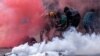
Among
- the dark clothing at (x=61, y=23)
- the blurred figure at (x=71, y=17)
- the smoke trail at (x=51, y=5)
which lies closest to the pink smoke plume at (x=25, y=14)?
the smoke trail at (x=51, y=5)

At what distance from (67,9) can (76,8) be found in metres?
0.19

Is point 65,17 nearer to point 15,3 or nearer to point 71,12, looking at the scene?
point 71,12

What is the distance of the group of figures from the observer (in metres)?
12.2

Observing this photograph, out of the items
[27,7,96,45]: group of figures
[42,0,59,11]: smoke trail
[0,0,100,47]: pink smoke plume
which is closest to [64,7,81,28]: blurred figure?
[27,7,96,45]: group of figures

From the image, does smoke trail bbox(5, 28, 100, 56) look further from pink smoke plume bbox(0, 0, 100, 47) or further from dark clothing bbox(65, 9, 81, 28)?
pink smoke plume bbox(0, 0, 100, 47)

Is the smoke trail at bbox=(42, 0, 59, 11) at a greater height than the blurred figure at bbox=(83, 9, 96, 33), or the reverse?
the smoke trail at bbox=(42, 0, 59, 11)

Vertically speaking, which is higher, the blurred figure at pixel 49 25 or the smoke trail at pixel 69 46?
the blurred figure at pixel 49 25

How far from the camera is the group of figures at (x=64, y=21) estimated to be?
1219 cm

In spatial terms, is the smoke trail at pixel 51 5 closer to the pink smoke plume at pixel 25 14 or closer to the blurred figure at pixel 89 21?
the pink smoke plume at pixel 25 14

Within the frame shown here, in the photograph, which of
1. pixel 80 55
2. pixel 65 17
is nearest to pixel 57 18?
pixel 65 17

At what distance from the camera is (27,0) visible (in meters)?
12.3

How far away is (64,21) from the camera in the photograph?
1220 cm

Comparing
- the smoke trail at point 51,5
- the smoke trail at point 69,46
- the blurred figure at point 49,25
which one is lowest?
the smoke trail at point 69,46

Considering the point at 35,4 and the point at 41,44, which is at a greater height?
the point at 35,4
